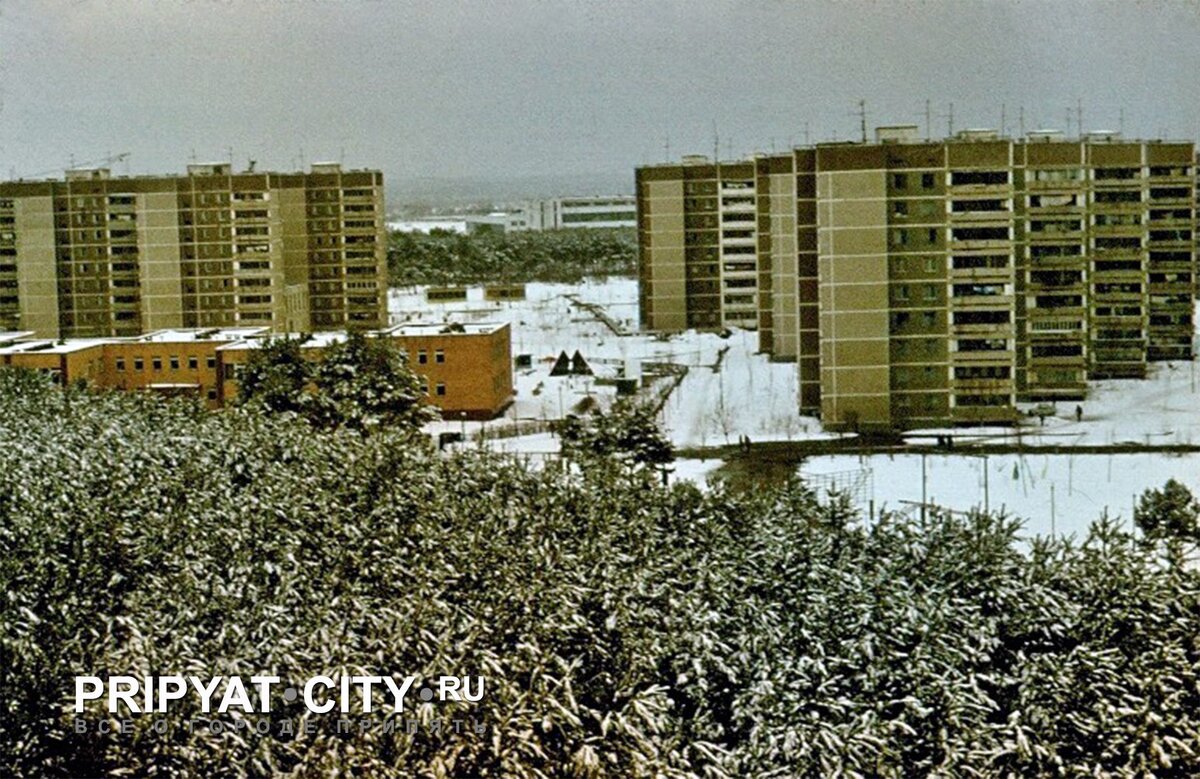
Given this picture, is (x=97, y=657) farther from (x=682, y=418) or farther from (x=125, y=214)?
(x=125, y=214)

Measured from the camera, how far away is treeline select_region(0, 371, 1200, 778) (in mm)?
5016

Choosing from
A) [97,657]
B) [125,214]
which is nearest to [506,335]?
[125,214]

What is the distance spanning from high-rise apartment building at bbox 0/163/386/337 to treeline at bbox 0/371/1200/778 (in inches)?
545

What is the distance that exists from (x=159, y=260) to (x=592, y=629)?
17.1m

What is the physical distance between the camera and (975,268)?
1448 centimetres

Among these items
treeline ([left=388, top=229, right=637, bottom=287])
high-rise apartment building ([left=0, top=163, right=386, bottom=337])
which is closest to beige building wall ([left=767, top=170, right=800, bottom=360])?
high-rise apartment building ([left=0, top=163, right=386, bottom=337])

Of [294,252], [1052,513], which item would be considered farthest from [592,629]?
[294,252]

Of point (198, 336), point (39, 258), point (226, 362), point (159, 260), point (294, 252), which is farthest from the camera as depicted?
point (294, 252)

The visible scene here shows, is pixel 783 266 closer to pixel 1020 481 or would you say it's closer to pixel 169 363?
pixel 169 363

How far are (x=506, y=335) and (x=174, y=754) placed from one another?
12056 millimetres

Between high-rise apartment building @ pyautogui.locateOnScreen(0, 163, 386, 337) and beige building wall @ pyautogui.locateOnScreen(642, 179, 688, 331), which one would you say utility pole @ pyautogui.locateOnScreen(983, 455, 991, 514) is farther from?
beige building wall @ pyautogui.locateOnScreen(642, 179, 688, 331)

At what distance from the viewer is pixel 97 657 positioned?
5551 mm

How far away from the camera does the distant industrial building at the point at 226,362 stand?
623 inches

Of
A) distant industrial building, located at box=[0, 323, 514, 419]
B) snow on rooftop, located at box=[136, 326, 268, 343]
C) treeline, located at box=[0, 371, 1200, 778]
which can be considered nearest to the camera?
treeline, located at box=[0, 371, 1200, 778]
